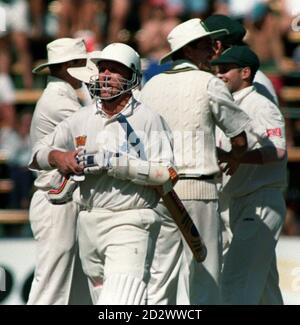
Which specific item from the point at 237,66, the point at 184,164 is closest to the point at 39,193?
the point at 184,164

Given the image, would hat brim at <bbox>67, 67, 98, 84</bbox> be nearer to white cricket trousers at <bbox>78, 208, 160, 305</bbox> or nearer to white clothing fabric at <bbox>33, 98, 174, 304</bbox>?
white clothing fabric at <bbox>33, 98, 174, 304</bbox>

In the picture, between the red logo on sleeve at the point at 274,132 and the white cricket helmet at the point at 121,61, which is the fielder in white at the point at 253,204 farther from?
the white cricket helmet at the point at 121,61

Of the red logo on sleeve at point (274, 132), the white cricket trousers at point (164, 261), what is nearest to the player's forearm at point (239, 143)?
the red logo on sleeve at point (274, 132)

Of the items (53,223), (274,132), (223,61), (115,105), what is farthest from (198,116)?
(53,223)

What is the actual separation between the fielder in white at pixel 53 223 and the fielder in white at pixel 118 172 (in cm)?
126

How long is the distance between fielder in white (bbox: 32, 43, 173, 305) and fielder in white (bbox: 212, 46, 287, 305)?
1663mm

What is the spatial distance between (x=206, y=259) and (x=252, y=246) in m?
0.55

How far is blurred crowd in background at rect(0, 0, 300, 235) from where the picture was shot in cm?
1480

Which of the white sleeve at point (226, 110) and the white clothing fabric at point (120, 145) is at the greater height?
the white sleeve at point (226, 110)

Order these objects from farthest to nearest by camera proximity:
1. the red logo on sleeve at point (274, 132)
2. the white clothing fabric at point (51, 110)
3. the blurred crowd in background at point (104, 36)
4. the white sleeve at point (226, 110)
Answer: the blurred crowd in background at point (104, 36), the red logo on sleeve at point (274, 132), the white clothing fabric at point (51, 110), the white sleeve at point (226, 110)

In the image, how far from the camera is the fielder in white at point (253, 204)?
969 centimetres

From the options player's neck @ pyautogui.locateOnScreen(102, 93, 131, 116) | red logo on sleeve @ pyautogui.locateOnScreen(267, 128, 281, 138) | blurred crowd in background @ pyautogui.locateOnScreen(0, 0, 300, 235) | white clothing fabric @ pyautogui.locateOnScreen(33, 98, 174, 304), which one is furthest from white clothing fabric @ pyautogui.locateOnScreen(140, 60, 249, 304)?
blurred crowd in background @ pyautogui.locateOnScreen(0, 0, 300, 235)
